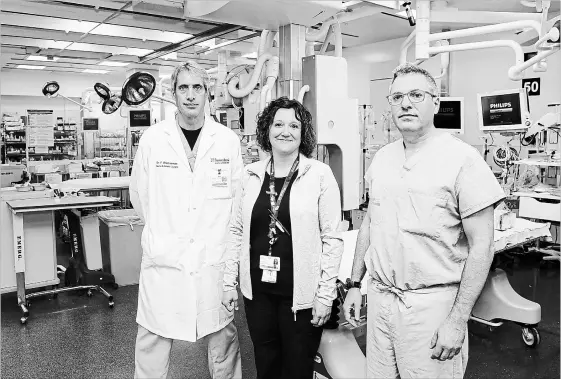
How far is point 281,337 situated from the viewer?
2.04 metres

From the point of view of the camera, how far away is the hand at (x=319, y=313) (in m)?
1.93

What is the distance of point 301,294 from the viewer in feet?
6.37

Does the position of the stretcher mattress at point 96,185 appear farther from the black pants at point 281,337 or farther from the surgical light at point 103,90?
the black pants at point 281,337

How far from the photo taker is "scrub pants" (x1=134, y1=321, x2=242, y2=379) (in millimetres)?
2154

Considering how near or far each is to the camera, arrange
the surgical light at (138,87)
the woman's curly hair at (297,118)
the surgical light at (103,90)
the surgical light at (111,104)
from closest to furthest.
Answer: the woman's curly hair at (297,118) → the surgical light at (138,87) → the surgical light at (103,90) → the surgical light at (111,104)

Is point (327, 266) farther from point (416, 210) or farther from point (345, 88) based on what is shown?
point (345, 88)

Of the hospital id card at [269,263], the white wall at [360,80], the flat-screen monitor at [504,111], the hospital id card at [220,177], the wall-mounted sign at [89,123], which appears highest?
the white wall at [360,80]

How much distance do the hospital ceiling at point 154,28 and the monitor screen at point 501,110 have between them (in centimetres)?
125

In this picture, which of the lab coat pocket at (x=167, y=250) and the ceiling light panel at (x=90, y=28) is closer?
the lab coat pocket at (x=167, y=250)

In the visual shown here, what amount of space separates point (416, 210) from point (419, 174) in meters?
0.13

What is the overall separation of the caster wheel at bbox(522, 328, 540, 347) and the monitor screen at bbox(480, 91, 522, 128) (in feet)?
8.84

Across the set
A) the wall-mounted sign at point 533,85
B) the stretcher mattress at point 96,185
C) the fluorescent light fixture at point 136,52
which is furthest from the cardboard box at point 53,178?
the wall-mounted sign at point 533,85

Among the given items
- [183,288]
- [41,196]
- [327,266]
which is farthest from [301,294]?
[41,196]

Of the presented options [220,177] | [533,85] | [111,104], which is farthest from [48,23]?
[533,85]
